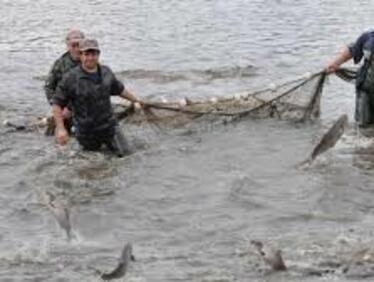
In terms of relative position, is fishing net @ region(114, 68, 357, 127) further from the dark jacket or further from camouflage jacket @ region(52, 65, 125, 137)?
camouflage jacket @ region(52, 65, 125, 137)

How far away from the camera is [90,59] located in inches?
428

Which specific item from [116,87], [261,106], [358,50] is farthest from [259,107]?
[116,87]

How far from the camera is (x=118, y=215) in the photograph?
34.0ft

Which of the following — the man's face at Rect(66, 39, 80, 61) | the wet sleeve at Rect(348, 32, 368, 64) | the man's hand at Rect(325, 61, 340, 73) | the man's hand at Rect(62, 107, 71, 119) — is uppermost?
the man's face at Rect(66, 39, 80, 61)

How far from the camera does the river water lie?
28.0 feet

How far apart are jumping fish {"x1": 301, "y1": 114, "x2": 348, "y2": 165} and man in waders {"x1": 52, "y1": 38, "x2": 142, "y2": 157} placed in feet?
8.94

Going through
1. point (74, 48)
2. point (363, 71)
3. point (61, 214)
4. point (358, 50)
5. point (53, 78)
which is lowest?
point (61, 214)

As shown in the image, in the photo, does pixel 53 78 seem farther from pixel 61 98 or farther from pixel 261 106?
pixel 261 106

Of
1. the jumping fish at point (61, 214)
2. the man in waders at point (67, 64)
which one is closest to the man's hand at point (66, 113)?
the man in waders at point (67, 64)

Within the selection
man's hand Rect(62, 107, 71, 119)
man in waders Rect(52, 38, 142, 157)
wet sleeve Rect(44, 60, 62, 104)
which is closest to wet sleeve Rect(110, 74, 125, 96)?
man in waders Rect(52, 38, 142, 157)

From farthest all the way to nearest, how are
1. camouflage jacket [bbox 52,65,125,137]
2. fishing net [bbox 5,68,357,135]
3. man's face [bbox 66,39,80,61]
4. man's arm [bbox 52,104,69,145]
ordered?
fishing net [bbox 5,68,357,135] → man's face [bbox 66,39,80,61] → camouflage jacket [bbox 52,65,125,137] → man's arm [bbox 52,104,69,145]

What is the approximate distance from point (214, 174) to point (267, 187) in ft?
3.31

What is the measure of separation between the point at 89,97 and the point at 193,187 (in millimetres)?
1892

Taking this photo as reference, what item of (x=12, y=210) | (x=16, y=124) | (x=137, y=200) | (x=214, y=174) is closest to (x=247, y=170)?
(x=214, y=174)
